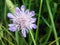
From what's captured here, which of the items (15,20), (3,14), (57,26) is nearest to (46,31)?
(57,26)

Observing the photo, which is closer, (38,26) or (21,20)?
(21,20)

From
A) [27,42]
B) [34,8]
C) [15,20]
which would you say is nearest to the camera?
[15,20]

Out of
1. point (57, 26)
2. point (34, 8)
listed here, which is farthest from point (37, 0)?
point (57, 26)

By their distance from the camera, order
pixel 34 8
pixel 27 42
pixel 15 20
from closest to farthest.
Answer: pixel 15 20 < pixel 27 42 < pixel 34 8

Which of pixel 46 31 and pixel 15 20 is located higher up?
pixel 15 20

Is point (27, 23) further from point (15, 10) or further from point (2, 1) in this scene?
point (2, 1)

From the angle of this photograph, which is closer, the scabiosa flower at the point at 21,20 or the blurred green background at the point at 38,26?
the scabiosa flower at the point at 21,20

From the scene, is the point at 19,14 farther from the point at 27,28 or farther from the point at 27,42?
the point at 27,42

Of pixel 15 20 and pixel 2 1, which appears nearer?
pixel 15 20

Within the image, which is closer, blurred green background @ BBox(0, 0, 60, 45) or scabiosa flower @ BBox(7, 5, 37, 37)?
scabiosa flower @ BBox(7, 5, 37, 37)
